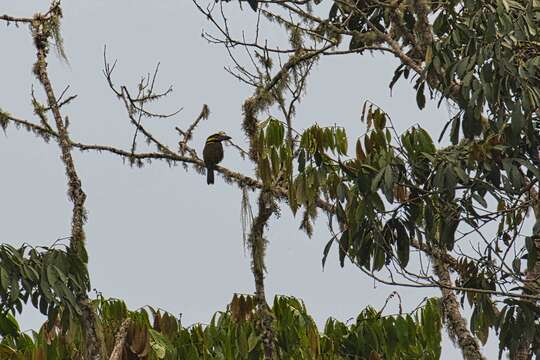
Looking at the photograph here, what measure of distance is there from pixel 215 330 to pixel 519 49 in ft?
7.63

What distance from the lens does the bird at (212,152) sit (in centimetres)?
824

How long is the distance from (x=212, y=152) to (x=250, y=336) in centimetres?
331

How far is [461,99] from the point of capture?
464 cm

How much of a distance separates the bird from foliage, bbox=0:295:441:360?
7.22 ft

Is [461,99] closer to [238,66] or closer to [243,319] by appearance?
[238,66]

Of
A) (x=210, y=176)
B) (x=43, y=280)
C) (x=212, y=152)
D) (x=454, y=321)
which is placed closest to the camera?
(x=43, y=280)

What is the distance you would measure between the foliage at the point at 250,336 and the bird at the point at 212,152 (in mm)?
2202

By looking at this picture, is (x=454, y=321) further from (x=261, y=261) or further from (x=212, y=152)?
(x=212, y=152)

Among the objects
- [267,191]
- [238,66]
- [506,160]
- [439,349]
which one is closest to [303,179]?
[267,191]

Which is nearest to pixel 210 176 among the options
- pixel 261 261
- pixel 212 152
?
pixel 212 152

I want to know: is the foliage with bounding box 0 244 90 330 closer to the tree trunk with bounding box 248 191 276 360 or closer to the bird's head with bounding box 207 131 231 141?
the tree trunk with bounding box 248 191 276 360

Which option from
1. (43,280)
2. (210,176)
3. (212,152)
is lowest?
(43,280)

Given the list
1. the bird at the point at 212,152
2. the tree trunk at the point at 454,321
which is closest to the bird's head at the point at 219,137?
the bird at the point at 212,152

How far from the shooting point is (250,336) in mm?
5754
